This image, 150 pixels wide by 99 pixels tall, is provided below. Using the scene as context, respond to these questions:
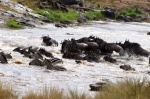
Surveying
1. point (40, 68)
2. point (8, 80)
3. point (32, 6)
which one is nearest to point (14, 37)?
point (40, 68)

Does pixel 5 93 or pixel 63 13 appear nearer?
pixel 5 93

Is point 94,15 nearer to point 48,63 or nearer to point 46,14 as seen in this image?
point 46,14

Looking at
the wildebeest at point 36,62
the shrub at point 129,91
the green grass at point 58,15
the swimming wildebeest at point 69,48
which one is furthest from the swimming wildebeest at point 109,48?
the green grass at point 58,15

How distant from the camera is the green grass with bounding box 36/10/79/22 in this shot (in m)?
55.9

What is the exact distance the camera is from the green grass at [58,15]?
5588cm

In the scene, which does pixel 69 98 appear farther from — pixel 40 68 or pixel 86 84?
pixel 40 68

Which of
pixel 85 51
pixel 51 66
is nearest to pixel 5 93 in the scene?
pixel 51 66

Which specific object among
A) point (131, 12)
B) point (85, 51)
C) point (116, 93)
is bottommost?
point (131, 12)

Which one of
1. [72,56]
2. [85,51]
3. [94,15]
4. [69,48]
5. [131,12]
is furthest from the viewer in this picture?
[131,12]

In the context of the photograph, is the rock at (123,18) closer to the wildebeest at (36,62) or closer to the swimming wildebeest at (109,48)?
the swimming wildebeest at (109,48)

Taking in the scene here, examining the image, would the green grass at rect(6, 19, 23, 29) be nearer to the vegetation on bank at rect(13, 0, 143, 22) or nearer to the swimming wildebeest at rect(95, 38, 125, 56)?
the vegetation on bank at rect(13, 0, 143, 22)

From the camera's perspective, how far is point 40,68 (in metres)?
21.2

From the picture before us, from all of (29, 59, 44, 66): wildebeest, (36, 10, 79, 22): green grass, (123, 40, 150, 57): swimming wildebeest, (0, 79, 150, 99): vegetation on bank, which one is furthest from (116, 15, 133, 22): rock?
(0, 79, 150, 99): vegetation on bank

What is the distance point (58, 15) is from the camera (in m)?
57.5
